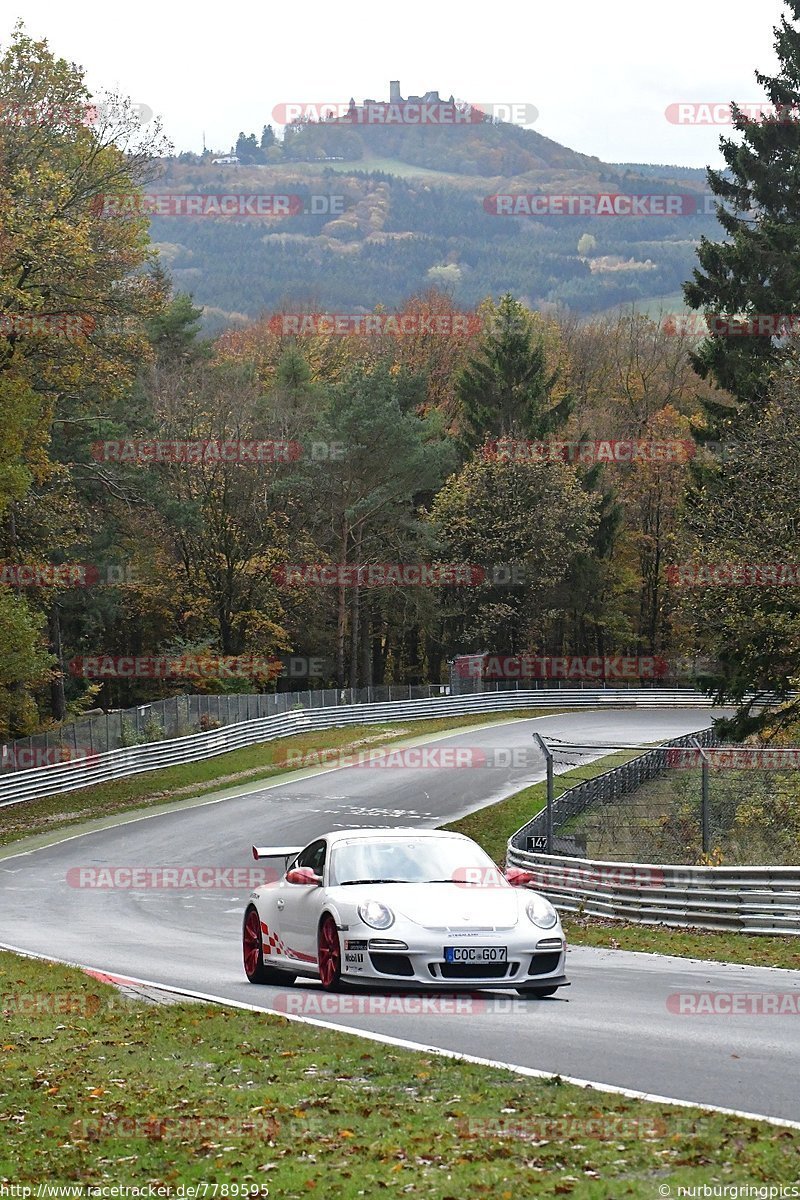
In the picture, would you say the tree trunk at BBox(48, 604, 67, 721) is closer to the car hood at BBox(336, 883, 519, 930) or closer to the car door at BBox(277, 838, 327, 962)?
the car door at BBox(277, 838, 327, 962)

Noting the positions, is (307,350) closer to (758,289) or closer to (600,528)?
(600,528)

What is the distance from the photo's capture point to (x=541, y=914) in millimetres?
12406

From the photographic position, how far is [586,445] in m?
82.4

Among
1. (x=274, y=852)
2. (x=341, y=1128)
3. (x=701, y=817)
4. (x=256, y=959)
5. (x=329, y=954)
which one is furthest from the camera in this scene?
(x=701, y=817)

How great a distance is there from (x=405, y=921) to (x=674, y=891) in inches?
384

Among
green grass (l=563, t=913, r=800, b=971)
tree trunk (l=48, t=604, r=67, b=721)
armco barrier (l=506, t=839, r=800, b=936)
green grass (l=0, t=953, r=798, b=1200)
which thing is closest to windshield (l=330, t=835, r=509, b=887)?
green grass (l=0, t=953, r=798, b=1200)

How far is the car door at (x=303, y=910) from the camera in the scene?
42.6ft

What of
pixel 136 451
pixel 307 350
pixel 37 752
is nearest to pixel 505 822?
pixel 37 752

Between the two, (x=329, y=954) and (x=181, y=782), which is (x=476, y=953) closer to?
(x=329, y=954)

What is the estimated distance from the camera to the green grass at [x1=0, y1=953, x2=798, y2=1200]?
648 cm

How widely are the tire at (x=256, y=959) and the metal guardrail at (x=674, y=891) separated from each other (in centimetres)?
778

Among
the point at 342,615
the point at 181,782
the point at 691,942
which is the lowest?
the point at 181,782

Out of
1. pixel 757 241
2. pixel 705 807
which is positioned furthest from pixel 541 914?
pixel 757 241

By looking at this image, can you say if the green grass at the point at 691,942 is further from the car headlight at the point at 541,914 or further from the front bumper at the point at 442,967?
the front bumper at the point at 442,967
